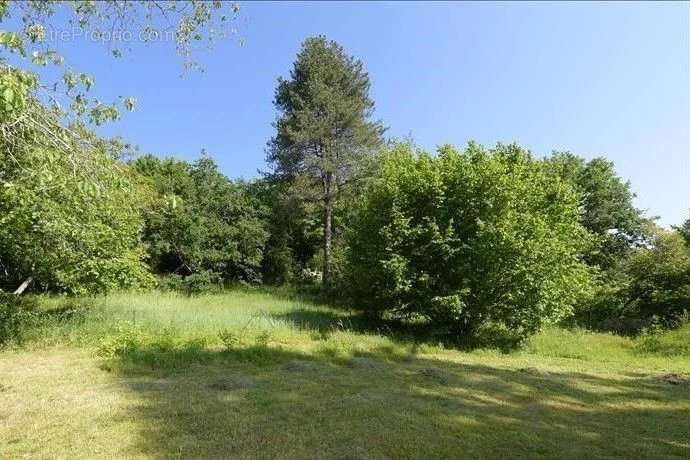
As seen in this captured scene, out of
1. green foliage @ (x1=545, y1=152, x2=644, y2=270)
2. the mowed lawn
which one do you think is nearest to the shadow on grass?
the mowed lawn

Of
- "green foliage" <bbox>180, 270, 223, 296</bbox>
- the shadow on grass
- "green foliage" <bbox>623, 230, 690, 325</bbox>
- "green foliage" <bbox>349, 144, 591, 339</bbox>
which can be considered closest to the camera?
the shadow on grass

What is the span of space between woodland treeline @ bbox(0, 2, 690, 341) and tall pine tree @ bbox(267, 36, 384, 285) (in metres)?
0.10

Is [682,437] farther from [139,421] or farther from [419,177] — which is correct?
[419,177]

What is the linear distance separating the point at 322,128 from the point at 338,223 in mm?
5571

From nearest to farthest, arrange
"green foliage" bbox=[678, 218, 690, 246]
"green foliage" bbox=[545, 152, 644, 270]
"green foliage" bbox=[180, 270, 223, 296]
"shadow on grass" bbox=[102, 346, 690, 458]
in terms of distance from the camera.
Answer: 1. "shadow on grass" bbox=[102, 346, 690, 458]
2. "green foliage" bbox=[678, 218, 690, 246]
3. "green foliage" bbox=[180, 270, 223, 296]
4. "green foliage" bbox=[545, 152, 644, 270]

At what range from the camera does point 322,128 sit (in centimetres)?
2673

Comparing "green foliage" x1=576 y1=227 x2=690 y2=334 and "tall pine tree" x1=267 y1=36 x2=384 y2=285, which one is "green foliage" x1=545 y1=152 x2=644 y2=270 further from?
"tall pine tree" x1=267 y1=36 x2=384 y2=285

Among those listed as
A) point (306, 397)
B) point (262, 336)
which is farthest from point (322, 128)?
point (306, 397)

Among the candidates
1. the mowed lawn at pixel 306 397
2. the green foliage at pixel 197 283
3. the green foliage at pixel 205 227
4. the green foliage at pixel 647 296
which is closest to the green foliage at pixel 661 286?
the green foliage at pixel 647 296

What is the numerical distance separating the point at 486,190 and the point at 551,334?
19.4 ft

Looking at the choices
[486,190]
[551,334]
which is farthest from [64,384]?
[551,334]

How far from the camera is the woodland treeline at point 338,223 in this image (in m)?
5.37

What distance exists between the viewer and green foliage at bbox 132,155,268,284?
25734 mm

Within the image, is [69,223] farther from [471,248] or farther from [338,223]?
[338,223]
